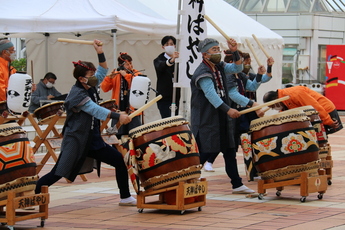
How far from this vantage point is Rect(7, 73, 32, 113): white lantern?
8453mm

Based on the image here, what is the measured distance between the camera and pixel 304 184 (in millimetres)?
7371

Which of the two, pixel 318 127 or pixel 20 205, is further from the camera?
A: pixel 318 127

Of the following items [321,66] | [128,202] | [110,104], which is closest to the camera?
[128,202]

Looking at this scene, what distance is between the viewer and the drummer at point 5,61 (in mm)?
8977

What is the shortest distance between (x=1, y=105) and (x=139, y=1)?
6523 millimetres

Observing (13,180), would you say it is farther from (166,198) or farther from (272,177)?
(272,177)

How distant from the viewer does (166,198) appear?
6.93 metres

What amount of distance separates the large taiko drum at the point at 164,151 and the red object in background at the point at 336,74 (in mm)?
18730

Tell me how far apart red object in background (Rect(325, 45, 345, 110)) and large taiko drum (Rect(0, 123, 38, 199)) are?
19.8 m

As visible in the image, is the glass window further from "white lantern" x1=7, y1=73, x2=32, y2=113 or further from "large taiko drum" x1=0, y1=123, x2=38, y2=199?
"large taiko drum" x1=0, y1=123, x2=38, y2=199

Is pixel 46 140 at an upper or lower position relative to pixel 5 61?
lower

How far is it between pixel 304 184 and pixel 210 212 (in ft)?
3.64

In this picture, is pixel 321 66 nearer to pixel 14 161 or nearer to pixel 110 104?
pixel 110 104

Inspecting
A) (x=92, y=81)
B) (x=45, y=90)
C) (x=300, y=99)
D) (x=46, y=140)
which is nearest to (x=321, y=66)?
(x=45, y=90)
